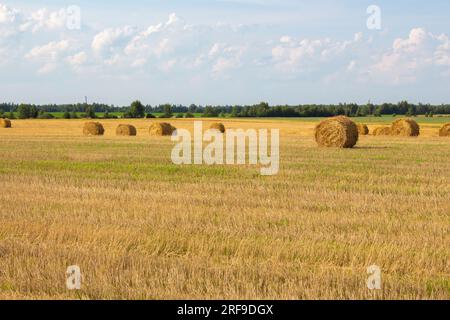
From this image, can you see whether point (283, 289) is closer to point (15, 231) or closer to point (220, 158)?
point (15, 231)

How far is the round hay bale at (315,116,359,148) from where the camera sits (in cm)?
2838

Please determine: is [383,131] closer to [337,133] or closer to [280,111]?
[337,133]

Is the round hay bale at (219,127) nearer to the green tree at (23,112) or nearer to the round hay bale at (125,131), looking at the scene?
the round hay bale at (125,131)

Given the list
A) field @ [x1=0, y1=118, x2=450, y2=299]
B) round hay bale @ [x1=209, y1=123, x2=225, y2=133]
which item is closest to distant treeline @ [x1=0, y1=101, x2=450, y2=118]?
round hay bale @ [x1=209, y1=123, x2=225, y2=133]

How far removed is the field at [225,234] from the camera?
6.39 metres

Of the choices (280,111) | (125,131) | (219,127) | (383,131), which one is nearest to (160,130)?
(125,131)

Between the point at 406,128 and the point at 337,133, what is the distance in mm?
13906

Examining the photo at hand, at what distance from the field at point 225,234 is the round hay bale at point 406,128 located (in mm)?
24811

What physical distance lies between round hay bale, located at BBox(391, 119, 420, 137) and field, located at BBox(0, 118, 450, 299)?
24.8 meters

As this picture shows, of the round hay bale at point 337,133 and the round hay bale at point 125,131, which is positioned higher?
the round hay bale at point 337,133

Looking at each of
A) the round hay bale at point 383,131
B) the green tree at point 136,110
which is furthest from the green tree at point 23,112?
the round hay bale at point 383,131
